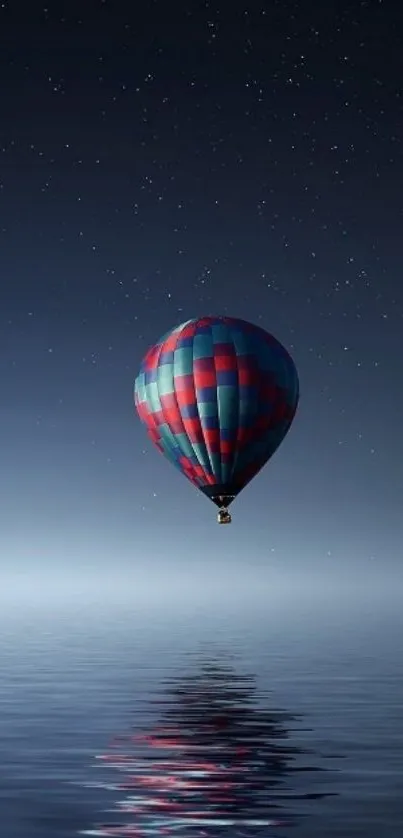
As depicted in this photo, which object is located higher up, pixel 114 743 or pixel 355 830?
pixel 114 743

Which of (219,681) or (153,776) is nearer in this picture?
(153,776)

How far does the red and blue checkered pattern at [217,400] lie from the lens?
161 ft

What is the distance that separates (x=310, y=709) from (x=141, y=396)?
17.3m

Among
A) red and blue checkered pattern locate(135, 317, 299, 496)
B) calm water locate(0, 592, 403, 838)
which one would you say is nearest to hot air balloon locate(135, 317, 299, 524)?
red and blue checkered pattern locate(135, 317, 299, 496)

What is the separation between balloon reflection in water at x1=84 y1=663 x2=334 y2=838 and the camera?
1964cm

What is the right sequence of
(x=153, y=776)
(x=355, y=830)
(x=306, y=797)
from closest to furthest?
(x=355, y=830) → (x=306, y=797) → (x=153, y=776)

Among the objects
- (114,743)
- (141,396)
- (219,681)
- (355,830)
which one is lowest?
(355,830)

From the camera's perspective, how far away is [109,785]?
23547 mm

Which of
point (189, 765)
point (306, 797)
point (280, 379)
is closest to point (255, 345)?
point (280, 379)

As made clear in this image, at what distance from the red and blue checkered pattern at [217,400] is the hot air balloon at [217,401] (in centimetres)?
4

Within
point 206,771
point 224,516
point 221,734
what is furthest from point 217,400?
point 206,771

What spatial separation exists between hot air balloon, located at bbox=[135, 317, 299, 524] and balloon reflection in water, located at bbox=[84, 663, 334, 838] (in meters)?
11.3

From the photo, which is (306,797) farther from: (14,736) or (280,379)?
(280,379)

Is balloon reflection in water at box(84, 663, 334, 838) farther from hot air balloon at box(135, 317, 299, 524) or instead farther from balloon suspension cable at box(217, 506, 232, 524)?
hot air balloon at box(135, 317, 299, 524)
